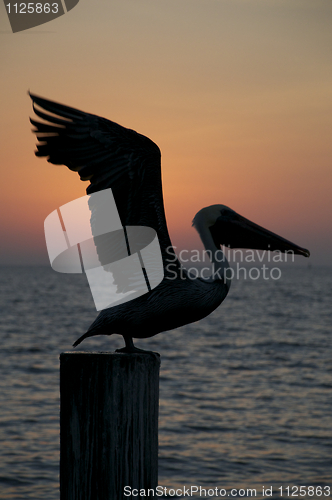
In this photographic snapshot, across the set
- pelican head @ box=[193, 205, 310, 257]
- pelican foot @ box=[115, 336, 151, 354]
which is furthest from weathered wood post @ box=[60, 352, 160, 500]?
pelican head @ box=[193, 205, 310, 257]

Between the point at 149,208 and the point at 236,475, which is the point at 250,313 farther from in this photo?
the point at 149,208

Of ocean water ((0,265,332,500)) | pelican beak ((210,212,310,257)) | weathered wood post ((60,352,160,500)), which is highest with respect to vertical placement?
pelican beak ((210,212,310,257))

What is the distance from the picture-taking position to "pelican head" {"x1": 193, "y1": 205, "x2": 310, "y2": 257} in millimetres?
3701

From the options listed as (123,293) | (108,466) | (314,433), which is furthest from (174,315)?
(314,433)

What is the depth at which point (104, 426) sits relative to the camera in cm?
241

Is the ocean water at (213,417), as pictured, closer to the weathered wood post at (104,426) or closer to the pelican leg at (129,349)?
the pelican leg at (129,349)

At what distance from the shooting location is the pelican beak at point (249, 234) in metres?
3.69

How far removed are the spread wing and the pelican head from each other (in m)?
0.44

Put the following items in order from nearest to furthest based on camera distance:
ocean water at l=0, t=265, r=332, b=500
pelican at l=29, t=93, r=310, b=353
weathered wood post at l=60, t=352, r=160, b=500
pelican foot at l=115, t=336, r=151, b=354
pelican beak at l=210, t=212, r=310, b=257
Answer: weathered wood post at l=60, t=352, r=160, b=500 → pelican foot at l=115, t=336, r=151, b=354 → pelican at l=29, t=93, r=310, b=353 → pelican beak at l=210, t=212, r=310, b=257 → ocean water at l=0, t=265, r=332, b=500

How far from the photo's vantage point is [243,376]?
48.0 feet

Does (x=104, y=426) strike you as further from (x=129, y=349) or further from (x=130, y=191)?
(x=130, y=191)

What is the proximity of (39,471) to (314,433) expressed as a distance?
189 inches

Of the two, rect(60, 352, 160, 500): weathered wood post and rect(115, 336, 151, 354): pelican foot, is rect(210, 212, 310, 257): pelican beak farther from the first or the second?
rect(60, 352, 160, 500): weathered wood post

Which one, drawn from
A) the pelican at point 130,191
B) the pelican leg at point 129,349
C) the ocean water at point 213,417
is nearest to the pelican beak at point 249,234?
the pelican at point 130,191
